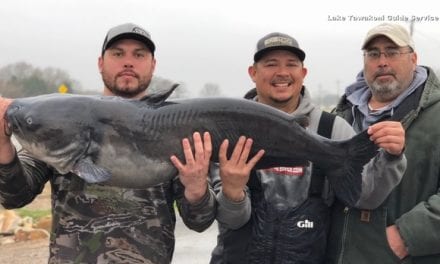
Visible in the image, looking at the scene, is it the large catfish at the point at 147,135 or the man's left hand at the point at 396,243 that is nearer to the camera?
the large catfish at the point at 147,135

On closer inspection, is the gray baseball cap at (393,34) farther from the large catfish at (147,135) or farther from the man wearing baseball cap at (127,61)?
the man wearing baseball cap at (127,61)

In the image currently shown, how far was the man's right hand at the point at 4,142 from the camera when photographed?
10.2ft

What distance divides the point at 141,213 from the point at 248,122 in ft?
3.08

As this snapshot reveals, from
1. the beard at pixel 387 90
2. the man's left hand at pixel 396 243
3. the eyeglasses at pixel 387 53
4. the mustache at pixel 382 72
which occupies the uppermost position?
the eyeglasses at pixel 387 53

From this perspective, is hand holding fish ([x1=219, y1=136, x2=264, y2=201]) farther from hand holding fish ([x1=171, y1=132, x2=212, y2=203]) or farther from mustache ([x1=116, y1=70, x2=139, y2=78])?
mustache ([x1=116, y1=70, x2=139, y2=78])

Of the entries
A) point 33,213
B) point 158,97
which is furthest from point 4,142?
point 33,213

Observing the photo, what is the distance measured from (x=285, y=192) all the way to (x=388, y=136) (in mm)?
870

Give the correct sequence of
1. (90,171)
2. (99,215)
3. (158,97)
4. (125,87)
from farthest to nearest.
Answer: (125,87), (99,215), (158,97), (90,171)

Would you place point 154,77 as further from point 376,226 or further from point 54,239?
point 376,226

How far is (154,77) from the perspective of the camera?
399 cm

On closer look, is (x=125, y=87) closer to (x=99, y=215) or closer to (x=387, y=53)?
(x=99, y=215)

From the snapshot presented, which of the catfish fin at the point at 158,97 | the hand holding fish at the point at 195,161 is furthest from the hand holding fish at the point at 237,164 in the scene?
the catfish fin at the point at 158,97

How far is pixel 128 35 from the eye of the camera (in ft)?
12.3

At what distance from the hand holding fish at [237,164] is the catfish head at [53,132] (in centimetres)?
79
